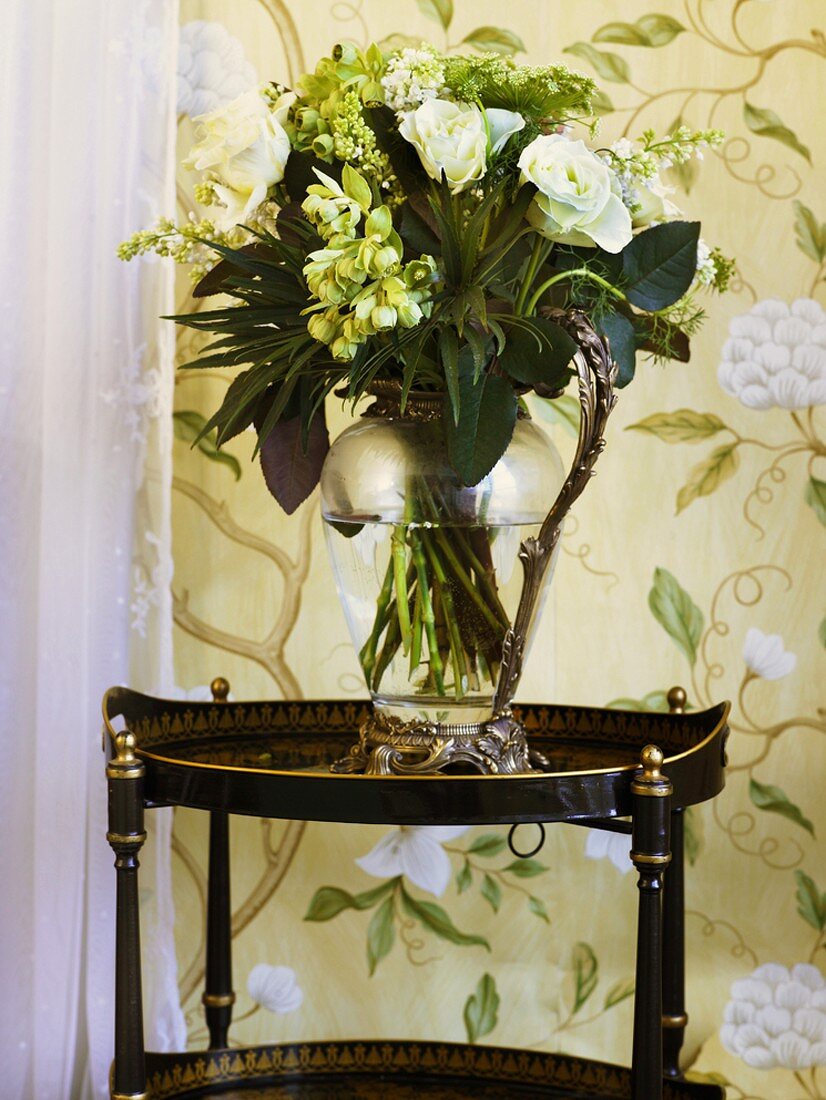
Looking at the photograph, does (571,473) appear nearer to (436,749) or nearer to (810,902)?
(436,749)

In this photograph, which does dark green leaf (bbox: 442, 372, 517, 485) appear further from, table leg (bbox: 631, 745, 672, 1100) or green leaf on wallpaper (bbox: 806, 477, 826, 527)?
green leaf on wallpaper (bbox: 806, 477, 826, 527)

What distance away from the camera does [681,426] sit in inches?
55.6

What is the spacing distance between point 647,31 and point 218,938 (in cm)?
115

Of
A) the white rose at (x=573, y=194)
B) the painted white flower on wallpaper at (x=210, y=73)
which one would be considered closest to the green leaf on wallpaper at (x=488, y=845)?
the white rose at (x=573, y=194)

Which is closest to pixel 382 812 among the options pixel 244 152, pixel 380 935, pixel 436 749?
pixel 436 749

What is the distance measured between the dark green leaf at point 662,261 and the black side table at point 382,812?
365mm

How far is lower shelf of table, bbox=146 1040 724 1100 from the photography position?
3.99 ft

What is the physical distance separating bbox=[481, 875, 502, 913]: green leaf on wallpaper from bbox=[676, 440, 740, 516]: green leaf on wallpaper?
1.62 ft

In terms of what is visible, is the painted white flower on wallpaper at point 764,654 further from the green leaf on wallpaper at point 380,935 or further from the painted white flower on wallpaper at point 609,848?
the green leaf on wallpaper at point 380,935

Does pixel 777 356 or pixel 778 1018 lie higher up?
pixel 777 356

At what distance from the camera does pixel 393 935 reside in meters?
1.46

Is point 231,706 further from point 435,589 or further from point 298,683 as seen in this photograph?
point 435,589

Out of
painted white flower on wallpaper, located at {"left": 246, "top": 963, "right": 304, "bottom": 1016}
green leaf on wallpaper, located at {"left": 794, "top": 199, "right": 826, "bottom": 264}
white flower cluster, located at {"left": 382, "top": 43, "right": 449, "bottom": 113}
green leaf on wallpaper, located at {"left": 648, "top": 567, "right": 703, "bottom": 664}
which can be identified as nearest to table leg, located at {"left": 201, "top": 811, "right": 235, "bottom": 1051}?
painted white flower on wallpaper, located at {"left": 246, "top": 963, "right": 304, "bottom": 1016}

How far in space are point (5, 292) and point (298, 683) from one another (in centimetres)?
57
